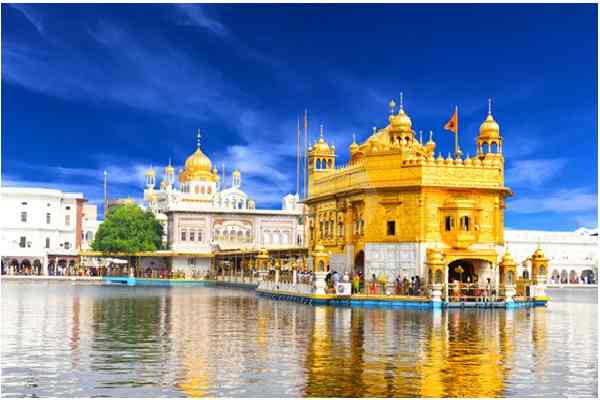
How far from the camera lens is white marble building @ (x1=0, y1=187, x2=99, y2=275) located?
85062 mm

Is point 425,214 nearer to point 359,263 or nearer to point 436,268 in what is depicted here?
point 436,268

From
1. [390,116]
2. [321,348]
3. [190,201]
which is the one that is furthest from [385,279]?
[190,201]

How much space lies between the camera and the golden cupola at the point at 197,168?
8862 cm

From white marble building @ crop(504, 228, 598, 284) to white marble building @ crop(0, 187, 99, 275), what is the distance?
148 feet

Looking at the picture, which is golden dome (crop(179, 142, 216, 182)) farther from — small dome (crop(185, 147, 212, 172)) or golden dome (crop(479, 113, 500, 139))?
golden dome (crop(479, 113, 500, 139))

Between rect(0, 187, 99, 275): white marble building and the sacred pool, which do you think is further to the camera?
rect(0, 187, 99, 275): white marble building

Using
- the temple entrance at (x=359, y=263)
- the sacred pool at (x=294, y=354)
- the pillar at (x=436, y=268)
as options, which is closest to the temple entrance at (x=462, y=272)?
the pillar at (x=436, y=268)

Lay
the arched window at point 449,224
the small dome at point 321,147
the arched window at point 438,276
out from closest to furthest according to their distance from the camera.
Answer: the arched window at point 438,276, the arched window at point 449,224, the small dome at point 321,147

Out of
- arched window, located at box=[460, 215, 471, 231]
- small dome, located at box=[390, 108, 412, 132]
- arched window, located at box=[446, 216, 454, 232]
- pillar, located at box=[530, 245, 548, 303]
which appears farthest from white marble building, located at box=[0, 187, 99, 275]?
pillar, located at box=[530, 245, 548, 303]

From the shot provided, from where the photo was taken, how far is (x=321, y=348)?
1816 centimetres

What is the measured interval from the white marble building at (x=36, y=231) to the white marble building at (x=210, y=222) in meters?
10.2

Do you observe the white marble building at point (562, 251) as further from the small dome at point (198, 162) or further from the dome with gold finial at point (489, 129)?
the dome with gold finial at point (489, 129)

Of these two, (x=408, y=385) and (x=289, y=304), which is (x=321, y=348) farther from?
(x=289, y=304)

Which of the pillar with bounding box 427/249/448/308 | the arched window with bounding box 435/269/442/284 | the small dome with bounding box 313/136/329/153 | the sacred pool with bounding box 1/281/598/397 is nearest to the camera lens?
the sacred pool with bounding box 1/281/598/397
